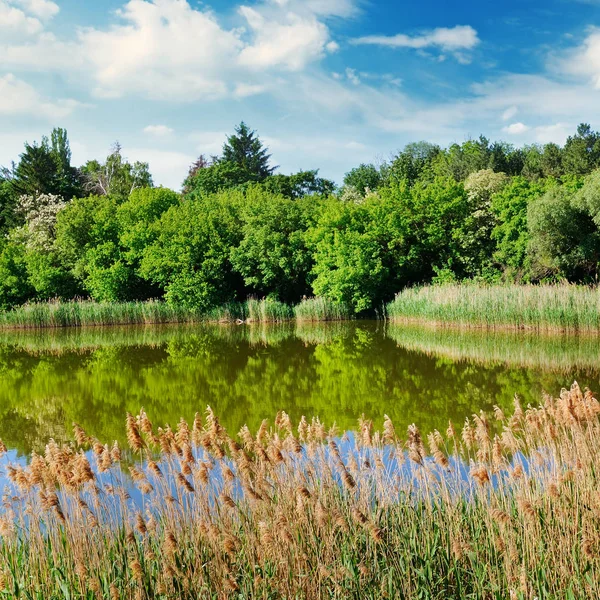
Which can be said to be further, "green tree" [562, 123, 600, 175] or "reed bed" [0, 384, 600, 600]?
"green tree" [562, 123, 600, 175]

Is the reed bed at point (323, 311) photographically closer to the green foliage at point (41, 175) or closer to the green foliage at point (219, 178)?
the green foliage at point (219, 178)

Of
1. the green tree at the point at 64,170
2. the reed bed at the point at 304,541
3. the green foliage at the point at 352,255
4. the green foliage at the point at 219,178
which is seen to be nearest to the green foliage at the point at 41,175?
the green tree at the point at 64,170

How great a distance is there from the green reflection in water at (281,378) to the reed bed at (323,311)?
743 cm

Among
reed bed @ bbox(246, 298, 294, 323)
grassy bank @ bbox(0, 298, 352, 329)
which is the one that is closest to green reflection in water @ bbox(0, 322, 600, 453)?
grassy bank @ bbox(0, 298, 352, 329)

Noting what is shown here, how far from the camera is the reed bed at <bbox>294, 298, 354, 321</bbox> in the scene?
93.3ft

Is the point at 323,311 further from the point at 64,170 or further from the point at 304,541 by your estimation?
the point at 64,170

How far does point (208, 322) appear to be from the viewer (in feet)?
97.1

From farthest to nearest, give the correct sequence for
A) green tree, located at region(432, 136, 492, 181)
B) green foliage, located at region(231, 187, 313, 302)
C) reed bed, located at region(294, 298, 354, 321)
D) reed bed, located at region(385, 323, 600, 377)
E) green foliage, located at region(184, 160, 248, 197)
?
green foliage, located at region(184, 160, 248, 197) → green tree, located at region(432, 136, 492, 181) → green foliage, located at region(231, 187, 313, 302) → reed bed, located at region(294, 298, 354, 321) → reed bed, located at region(385, 323, 600, 377)

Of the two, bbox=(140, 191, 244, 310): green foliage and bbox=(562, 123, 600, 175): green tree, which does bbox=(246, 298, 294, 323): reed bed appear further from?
bbox=(562, 123, 600, 175): green tree

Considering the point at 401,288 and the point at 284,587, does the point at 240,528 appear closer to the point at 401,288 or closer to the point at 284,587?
the point at 284,587

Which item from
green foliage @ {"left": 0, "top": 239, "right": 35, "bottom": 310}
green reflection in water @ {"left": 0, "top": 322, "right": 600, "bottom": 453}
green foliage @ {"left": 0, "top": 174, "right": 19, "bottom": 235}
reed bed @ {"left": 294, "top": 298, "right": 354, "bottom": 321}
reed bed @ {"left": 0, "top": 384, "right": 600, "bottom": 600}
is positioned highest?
green foliage @ {"left": 0, "top": 174, "right": 19, "bottom": 235}

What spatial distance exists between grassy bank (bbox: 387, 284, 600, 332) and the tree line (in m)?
5.53

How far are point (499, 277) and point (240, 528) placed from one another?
24.8m

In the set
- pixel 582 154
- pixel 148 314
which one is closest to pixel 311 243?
pixel 148 314
